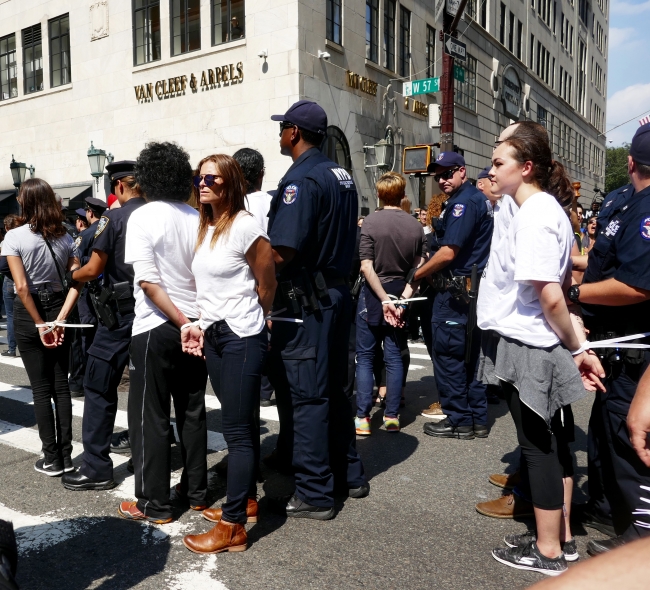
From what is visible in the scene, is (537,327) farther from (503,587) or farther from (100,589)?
(100,589)

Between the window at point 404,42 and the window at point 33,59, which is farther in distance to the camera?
the window at point 33,59

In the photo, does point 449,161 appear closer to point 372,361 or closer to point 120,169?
point 372,361

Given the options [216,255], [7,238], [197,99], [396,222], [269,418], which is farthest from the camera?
[197,99]

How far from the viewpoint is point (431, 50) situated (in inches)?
830

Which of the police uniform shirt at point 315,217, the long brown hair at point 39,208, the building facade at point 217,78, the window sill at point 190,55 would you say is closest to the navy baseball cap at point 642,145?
the police uniform shirt at point 315,217

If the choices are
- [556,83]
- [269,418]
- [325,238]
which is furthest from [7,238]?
[556,83]

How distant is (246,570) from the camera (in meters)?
3.04

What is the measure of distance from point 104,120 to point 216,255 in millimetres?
16866

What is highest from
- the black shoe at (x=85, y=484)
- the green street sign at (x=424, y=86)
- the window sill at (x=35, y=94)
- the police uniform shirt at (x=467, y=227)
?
the window sill at (x=35, y=94)

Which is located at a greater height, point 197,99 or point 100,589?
point 197,99

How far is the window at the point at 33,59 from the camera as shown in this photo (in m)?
20.2

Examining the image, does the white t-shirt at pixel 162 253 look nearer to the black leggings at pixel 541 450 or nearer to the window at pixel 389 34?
the black leggings at pixel 541 450

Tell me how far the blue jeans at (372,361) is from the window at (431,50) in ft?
56.4

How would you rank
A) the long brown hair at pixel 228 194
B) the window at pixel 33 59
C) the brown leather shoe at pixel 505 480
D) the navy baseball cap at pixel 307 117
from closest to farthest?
the long brown hair at pixel 228 194, the navy baseball cap at pixel 307 117, the brown leather shoe at pixel 505 480, the window at pixel 33 59
